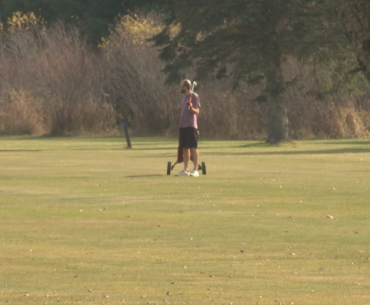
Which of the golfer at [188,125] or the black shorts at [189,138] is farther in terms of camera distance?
the black shorts at [189,138]

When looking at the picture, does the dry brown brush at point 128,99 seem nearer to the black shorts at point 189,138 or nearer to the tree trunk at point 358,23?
the black shorts at point 189,138

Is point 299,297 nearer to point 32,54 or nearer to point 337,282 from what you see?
point 337,282

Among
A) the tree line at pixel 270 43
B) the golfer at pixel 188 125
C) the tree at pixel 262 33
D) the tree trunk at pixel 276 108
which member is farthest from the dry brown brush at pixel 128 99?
the golfer at pixel 188 125

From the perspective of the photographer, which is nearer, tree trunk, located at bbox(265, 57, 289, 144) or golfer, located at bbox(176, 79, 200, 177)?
golfer, located at bbox(176, 79, 200, 177)

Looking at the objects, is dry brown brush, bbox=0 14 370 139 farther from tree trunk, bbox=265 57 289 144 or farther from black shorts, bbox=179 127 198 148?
black shorts, bbox=179 127 198 148

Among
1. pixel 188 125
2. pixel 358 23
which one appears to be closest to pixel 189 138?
pixel 188 125

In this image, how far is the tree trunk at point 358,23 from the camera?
662 centimetres

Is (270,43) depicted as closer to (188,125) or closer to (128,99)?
(188,125)

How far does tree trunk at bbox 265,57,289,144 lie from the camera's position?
44469mm

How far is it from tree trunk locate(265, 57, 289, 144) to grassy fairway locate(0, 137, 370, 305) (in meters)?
17.5

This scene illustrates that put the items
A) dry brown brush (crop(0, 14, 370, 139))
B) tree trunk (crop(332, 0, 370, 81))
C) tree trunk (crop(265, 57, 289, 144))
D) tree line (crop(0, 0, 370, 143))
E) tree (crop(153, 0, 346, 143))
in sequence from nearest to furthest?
tree trunk (crop(332, 0, 370, 81)), tree (crop(153, 0, 346, 143)), tree line (crop(0, 0, 370, 143)), tree trunk (crop(265, 57, 289, 144)), dry brown brush (crop(0, 14, 370, 139))

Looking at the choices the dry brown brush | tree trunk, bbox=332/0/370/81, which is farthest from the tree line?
tree trunk, bbox=332/0/370/81

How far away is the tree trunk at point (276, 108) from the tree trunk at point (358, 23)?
37.2 metres

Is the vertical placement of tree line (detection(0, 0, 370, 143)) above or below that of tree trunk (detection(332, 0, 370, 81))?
above
